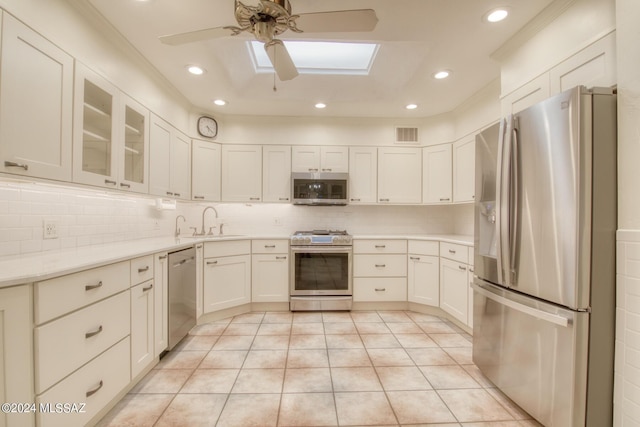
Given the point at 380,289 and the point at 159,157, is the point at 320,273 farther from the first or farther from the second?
the point at 159,157

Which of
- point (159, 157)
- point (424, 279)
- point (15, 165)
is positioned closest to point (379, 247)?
point (424, 279)

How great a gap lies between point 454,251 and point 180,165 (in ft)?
10.4

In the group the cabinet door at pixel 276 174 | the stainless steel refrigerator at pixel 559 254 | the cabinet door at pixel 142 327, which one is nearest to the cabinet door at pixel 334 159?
the cabinet door at pixel 276 174

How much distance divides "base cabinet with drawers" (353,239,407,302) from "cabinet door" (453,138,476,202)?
0.92 m

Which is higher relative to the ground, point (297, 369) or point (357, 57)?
Result: point (357, 57)

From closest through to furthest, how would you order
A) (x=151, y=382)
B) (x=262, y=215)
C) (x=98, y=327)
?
(x=98, y=327)
(x=151, y=382)
(x=262, y=215)

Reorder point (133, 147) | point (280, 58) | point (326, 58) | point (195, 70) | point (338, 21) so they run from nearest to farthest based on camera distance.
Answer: point (338, 21)
point (280, 58)
point (133, 147)
point (195, 70)
point (326, 58)

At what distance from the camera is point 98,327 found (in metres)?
1.48

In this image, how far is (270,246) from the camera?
11.1 feet

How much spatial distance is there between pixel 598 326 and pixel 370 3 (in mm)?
2176

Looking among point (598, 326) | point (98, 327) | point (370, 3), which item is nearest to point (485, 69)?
point (370, 3)

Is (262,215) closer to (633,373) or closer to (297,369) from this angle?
(297,369)

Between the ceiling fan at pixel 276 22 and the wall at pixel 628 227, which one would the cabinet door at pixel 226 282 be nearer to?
the ceiling fan at pixel 276 22

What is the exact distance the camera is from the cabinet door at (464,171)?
10.3ft
